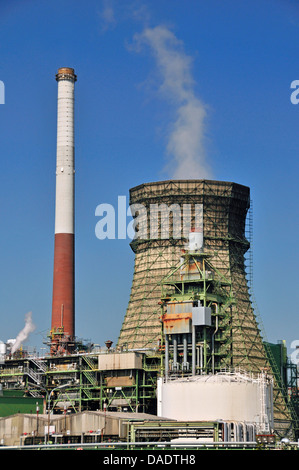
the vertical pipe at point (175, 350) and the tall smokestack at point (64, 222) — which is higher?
the tall smokestack at point (64, 222)

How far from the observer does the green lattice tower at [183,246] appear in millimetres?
130250

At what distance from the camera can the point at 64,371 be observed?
366 feet

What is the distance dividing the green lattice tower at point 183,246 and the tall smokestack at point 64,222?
15.8 metres

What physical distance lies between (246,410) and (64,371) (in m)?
28.2

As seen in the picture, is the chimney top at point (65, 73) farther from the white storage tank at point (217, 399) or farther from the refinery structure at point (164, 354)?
the white storage tank at point (217, 399)

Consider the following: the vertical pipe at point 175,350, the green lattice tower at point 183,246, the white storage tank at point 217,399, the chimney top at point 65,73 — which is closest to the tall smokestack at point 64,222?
the chimney top at point 65,73

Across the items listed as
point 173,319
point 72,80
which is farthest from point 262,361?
point 72,80

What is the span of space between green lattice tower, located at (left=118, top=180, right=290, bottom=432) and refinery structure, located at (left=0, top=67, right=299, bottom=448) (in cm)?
20

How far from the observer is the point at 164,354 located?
104m

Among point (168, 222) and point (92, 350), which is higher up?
point (168, 222)

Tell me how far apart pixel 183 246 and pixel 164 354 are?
30768 mm

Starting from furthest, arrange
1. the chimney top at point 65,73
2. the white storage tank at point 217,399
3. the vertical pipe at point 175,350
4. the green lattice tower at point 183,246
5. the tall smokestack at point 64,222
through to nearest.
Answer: the green lattice tower at point 183,246
the chimney top at point 65,73
the tall smokestack at point 64,222
the vertical pipe at point 175,350
the white storage tank at point 217,399
